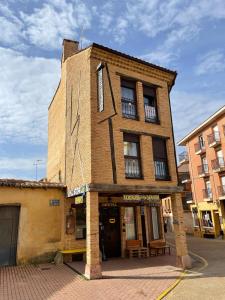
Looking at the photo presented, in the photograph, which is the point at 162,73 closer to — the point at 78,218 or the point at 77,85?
the point at 77,85

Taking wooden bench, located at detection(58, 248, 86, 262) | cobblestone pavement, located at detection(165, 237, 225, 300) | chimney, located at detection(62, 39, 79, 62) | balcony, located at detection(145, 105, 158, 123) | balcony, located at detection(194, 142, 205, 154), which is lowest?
cobblestone pavement, located at detection(165, 237, 225, 300)

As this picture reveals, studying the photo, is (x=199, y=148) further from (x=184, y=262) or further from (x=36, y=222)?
(x=36, y=222)

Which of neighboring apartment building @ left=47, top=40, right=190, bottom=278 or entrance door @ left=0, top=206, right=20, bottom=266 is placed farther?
entrance door @ left=0, top=206, right=20, bottom=266

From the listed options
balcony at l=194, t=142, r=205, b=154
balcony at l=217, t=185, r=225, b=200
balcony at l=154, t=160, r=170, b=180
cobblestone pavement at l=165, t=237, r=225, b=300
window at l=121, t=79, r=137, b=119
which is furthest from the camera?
balcony at l=194, t=142, r=205, b=154

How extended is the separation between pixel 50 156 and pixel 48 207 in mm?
6472

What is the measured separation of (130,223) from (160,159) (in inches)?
181

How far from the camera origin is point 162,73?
14.2 metres

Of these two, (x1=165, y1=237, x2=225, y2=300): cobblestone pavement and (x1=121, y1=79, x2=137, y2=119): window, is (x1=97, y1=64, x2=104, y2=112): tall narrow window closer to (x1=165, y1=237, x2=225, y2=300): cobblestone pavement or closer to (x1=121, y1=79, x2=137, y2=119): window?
(x1=121, y1=79, x2=137, y2=119): window

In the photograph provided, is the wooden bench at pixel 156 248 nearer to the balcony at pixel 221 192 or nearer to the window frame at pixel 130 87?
the window frame at pixel 130 87

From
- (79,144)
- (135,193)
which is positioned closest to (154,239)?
(135,193)

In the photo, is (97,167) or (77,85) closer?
(97,167)


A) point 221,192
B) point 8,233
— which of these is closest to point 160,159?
point 8,233

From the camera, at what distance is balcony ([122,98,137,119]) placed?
41.8 ft

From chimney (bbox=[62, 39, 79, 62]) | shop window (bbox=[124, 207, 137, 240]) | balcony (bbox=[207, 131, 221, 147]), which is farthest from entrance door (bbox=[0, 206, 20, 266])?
balcony (bbox=[207, 131, 221, 147])
